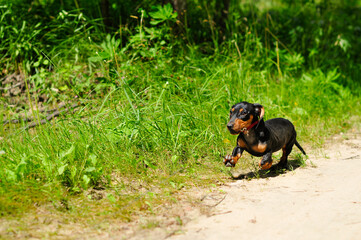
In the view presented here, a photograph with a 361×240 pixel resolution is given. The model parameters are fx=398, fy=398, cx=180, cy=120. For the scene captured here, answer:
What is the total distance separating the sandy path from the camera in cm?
258

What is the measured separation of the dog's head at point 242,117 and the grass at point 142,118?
59cm

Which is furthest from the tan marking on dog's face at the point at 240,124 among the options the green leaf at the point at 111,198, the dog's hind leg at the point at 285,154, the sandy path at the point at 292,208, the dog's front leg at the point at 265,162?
the green leaf at the point at 111,198

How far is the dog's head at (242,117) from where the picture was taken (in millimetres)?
3191

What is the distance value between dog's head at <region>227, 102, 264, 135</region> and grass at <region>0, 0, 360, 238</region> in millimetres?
592

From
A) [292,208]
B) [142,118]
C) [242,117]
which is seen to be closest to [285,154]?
[242,117]

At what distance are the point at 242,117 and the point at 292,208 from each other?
80 cm

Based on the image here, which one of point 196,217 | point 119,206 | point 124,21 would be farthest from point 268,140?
point 124,21

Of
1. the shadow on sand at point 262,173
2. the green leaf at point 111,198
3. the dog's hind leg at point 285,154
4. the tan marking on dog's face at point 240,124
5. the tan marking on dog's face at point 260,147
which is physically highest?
the tan marking on dog's face at point 240,124

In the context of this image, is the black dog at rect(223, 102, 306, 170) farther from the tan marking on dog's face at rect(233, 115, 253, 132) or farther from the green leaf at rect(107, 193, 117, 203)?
the green leaf at rect(107, 193, 117, 203)

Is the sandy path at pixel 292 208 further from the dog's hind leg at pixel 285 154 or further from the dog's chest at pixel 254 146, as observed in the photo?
the dog's chest at pixel 254 146

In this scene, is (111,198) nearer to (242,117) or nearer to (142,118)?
(142,118)

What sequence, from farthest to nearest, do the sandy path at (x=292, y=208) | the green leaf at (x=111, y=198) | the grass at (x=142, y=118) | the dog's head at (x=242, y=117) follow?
1. the dog's head at (x=242, y=117)
2. the grass at (x=142, y=118)
3. the green leaf at (x=111, y=198)
4. the sandy path at (x=292, y=208)

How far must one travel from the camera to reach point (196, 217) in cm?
286

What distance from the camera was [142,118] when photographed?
149 inches
